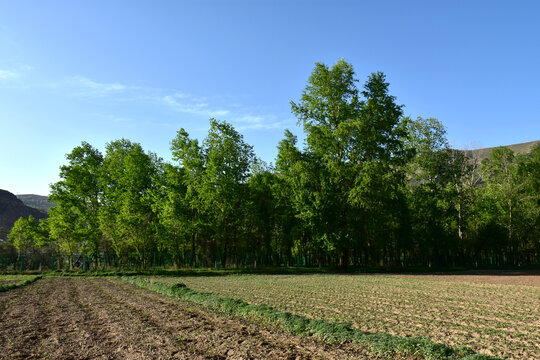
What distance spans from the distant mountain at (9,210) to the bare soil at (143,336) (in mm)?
174846

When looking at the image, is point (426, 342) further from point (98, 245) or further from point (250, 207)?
point (98, 245)

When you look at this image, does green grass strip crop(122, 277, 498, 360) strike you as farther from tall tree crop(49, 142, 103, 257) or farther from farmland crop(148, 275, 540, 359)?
tall tree crop(49, 142, 103, 257)

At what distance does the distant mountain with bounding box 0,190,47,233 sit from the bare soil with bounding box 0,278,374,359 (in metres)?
175

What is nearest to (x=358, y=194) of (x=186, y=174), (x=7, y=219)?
(x=186, y=174)

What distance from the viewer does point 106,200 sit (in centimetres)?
5359

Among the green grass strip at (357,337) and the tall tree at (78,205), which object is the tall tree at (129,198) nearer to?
the tall tree at (78,205)

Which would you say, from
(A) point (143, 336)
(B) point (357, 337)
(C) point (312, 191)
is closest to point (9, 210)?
(C) point (312, 191)

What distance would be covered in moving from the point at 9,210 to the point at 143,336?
7591 inches

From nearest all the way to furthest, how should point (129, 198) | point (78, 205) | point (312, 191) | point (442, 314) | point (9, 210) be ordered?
point (442, 314), point (312, 191), point (129, 198), point (78, 205), point (9, 210)

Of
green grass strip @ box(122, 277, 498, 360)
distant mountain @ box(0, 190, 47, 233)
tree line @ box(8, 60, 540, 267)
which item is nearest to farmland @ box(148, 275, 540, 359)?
green grass strip @ box(122, 277, 498, 360)

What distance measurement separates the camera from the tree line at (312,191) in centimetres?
4153

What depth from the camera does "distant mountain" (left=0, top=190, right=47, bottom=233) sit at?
156625mm

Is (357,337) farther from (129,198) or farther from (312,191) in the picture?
(129,198)

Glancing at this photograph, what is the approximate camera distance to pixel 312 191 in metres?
42.6
